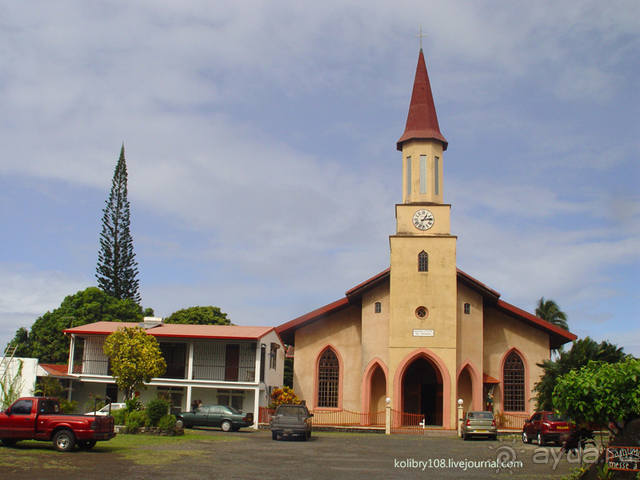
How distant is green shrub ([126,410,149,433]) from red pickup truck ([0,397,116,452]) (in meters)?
6.67

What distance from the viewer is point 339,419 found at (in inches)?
1403

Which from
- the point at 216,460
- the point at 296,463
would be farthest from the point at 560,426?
the point at 216,460

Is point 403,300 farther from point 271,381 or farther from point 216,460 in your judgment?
point 216,460

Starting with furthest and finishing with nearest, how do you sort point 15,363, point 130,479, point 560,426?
point 15,363, point 560,426, point 130,479

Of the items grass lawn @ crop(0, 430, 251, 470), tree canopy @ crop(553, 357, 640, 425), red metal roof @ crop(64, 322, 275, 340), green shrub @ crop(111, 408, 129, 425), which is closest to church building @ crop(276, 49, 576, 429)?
red metal roof @ crop(64, 322, 275, 340)

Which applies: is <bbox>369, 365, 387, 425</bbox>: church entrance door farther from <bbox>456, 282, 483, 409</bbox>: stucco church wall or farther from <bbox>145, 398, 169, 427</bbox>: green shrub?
<bbox>145, 398, 169, 427</bbox>: green shrub

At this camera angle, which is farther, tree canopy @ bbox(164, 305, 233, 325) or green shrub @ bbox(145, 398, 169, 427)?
tree canopy @ bbox(164, 305, 233, 325)

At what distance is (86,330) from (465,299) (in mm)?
20223

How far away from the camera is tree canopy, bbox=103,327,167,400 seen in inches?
1054

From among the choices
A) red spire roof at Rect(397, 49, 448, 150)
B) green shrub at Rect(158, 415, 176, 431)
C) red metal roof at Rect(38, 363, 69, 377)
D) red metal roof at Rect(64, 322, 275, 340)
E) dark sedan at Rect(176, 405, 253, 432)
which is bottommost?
dark sedan at Rect(176, 405, 253, 432)

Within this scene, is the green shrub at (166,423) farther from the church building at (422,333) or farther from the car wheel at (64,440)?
the church building at (422,333)

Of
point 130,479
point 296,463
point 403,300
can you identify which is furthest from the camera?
point 403,300

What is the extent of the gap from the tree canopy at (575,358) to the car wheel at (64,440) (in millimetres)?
17926

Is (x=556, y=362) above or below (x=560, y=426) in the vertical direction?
above
